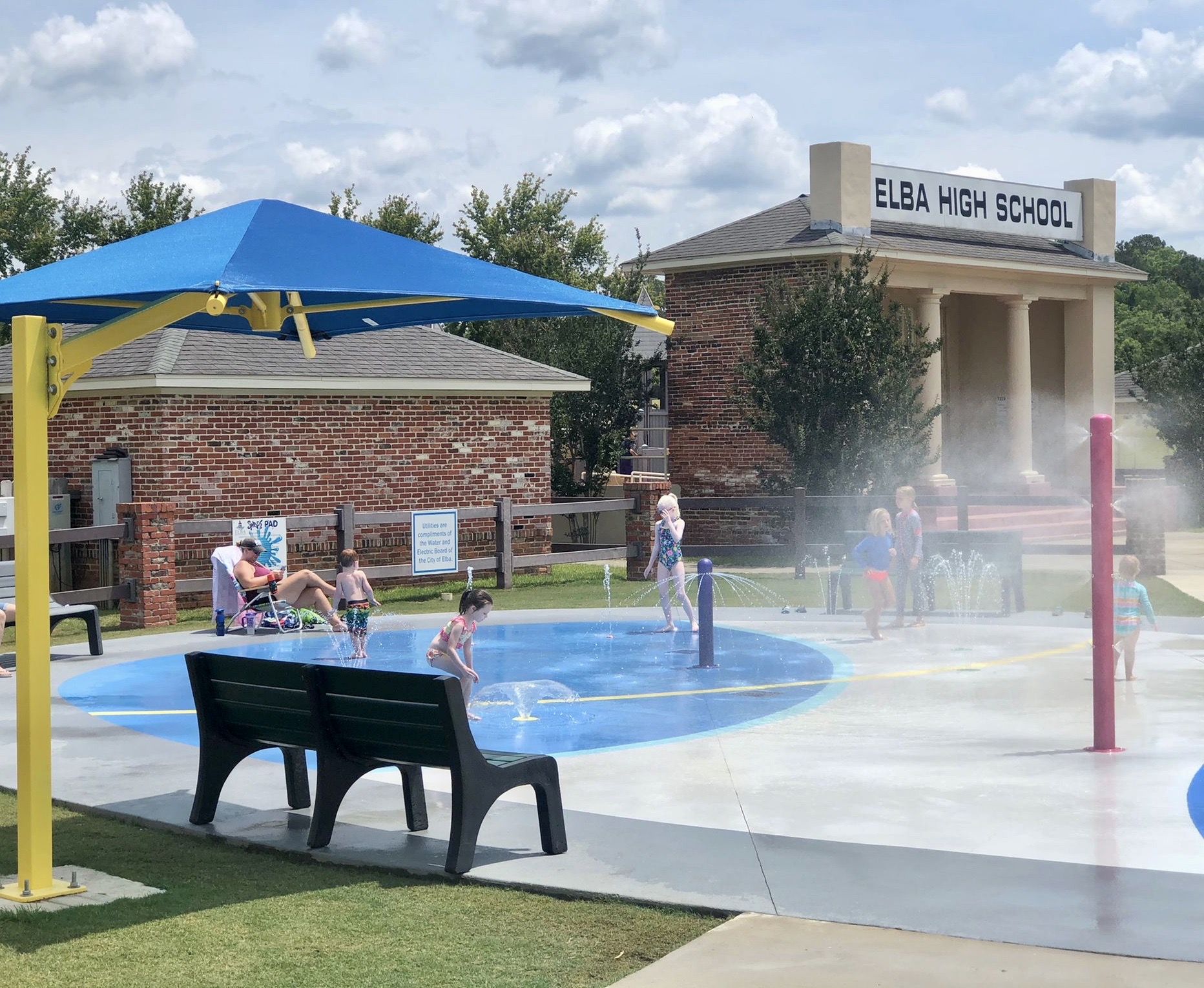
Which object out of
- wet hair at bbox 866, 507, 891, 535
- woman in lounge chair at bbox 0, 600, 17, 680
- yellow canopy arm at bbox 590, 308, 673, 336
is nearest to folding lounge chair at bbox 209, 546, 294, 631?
woman in lounge chair at bbox 0, 600, 17, 680

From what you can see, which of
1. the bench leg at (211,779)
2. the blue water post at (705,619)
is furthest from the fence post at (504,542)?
the bench leg at (211,779)

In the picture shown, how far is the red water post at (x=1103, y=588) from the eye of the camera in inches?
386

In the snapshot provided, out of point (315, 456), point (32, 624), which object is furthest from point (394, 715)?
point (315, 456)

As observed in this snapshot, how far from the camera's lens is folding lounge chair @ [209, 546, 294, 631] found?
17.0 meters

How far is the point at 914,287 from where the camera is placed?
3106 centimetres

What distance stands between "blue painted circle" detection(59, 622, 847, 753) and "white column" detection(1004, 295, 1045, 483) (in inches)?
701

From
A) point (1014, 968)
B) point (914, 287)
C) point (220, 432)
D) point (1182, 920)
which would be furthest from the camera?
point (914, 287)

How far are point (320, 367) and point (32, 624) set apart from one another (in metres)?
17.3

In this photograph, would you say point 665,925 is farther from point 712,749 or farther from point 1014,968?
point 712,749

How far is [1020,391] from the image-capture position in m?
33.3

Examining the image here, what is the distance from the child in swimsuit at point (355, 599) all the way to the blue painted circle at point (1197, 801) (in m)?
8.43

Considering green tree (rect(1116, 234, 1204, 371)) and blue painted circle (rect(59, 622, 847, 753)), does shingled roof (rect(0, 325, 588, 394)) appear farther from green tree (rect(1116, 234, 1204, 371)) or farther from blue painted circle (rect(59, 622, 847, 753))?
green tree (rect(1116, 234, 1204, 371))

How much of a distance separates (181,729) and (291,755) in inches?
129

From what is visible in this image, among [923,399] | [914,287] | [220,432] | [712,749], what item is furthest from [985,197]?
[712,749]
